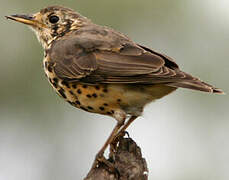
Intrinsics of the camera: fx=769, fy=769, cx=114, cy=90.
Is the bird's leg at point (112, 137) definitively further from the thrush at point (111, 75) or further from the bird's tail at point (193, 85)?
the bird's tail at point (193, 85)

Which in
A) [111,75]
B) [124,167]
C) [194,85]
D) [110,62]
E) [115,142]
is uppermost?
[110,62]

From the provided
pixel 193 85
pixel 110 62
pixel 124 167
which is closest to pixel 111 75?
pixel 110 62

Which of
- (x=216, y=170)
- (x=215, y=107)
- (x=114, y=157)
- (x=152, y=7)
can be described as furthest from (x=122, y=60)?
(x=152, y=7)

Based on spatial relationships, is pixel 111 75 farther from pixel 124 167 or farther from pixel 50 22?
pixel 50 22

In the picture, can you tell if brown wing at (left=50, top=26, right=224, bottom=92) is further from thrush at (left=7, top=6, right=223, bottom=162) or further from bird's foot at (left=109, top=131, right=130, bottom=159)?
bird's foot at (left=109, top=131, right=130, bottom=159)

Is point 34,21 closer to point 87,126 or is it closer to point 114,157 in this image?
point 114,157

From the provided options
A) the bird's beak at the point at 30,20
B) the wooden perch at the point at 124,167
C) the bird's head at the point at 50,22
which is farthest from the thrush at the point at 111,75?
the bird's beak at the point at 30,20
